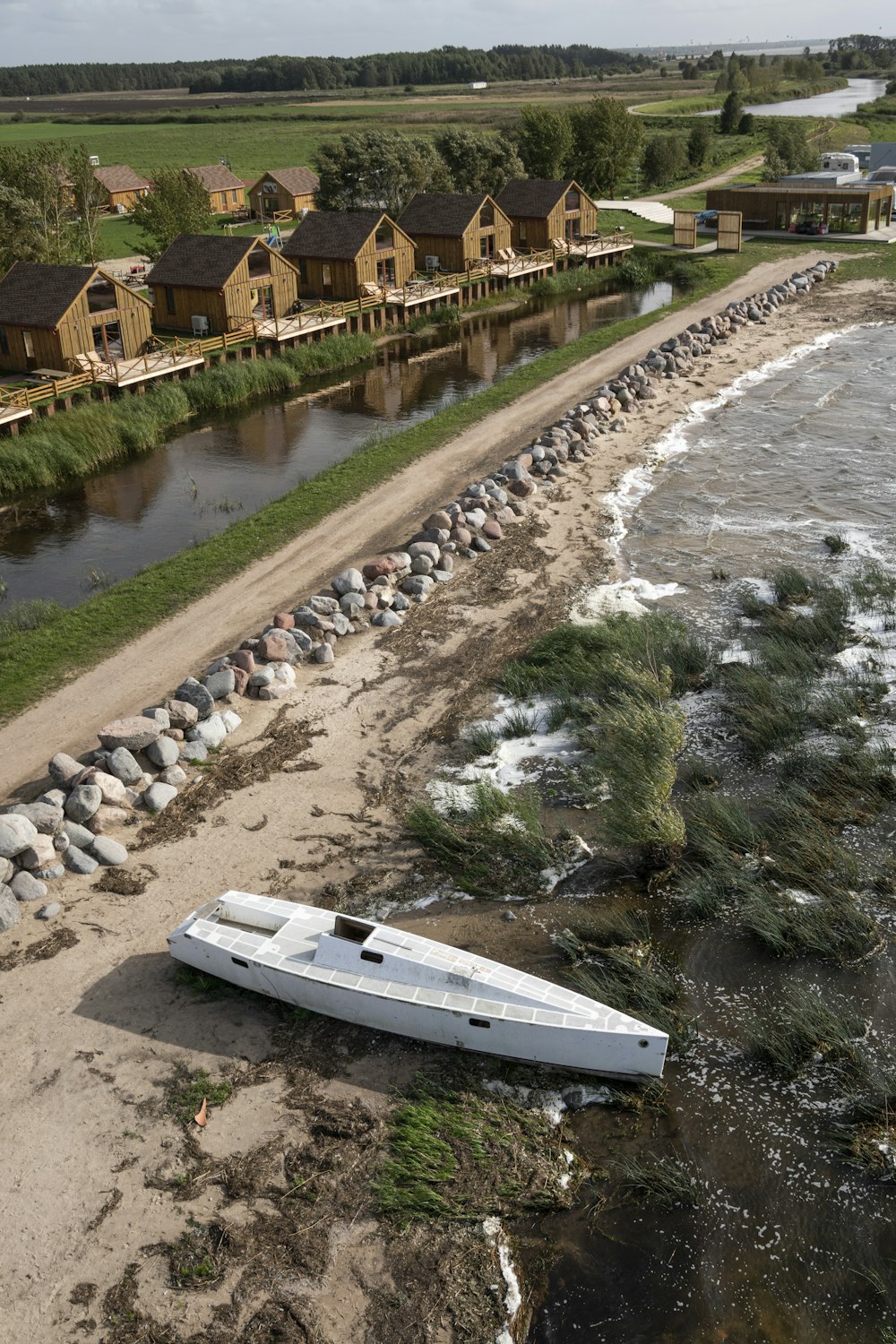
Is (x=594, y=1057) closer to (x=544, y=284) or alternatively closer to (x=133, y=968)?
(x=133, y=968)

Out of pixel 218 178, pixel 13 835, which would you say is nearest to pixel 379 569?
pixel 13 835

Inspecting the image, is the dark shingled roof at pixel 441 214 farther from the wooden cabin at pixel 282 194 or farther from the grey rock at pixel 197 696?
the grey rock at pixel 197 696

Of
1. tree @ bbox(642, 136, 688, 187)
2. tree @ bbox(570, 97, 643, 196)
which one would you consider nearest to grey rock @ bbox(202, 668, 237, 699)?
tree @ bbox(570, 97, 643, 196)

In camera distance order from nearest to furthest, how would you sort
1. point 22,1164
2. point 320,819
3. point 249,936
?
1. point 22,1164
2. point 249,936
3. point 320,819

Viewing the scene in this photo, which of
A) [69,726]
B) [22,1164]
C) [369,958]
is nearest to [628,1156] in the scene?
[369,958]

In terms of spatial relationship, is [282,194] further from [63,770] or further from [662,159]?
[63,770]

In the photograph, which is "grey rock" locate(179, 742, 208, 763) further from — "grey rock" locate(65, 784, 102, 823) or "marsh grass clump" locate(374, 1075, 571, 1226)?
"marsh grass clump" locate(374, 1075, 571, 1226)

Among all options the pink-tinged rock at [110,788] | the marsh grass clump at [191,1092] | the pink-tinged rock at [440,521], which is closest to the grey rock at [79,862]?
the pink-tinged rock at [110,788]
